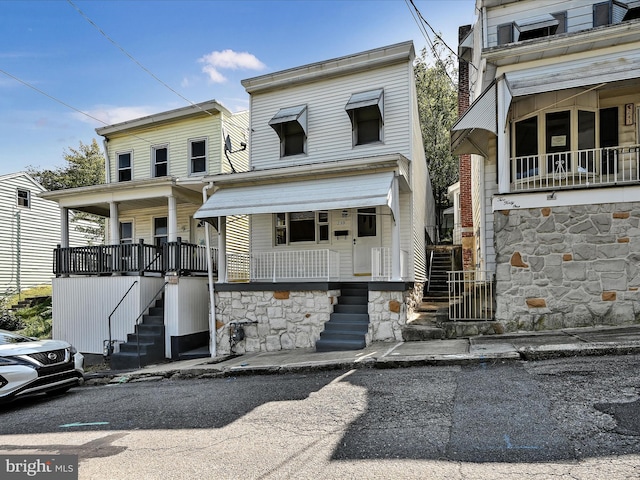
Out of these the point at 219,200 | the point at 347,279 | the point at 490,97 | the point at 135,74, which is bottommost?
the point at 347,279

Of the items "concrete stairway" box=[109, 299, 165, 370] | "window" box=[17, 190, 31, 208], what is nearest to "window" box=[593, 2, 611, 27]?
"concrete stairway" box=[109, 299, 165, 370]

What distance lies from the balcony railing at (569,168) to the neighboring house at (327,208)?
2.82m

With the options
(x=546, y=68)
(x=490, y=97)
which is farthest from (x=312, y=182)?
(x=546, y=68)

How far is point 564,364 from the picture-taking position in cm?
621

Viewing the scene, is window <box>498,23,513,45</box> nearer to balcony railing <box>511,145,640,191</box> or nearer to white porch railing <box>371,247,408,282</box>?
balcony railing <box>511,145,640,191</box>

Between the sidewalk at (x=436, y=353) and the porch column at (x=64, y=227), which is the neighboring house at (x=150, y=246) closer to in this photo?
the porch column at (x=64, y=227)

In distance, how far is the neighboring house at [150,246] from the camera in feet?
40.0

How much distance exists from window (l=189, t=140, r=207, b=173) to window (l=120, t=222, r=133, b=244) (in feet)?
11.7

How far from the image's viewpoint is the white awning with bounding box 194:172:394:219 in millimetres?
9672

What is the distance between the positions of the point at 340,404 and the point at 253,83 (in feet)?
36.4

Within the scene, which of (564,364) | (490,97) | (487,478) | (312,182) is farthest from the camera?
(312,182)

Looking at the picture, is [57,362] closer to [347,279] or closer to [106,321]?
[106,321]

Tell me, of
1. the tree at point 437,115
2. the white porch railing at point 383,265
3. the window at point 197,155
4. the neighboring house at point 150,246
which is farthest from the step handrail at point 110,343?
the tree at point 437,115

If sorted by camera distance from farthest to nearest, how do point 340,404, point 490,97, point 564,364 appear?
point 490,97, point 564,364, point 340,404
